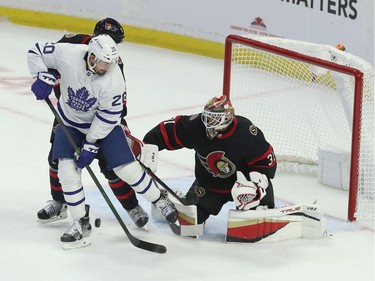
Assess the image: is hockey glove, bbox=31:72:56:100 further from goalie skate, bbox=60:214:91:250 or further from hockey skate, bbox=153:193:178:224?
hockey skate, bbox=153:193:178:224

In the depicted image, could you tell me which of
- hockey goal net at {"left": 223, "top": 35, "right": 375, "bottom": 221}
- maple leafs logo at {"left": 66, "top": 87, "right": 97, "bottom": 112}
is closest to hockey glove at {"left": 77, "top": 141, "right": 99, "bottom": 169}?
maple leafs logo at {"left": 66, "top": 87, "right": 97, "bottom": 112}

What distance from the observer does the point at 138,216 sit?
5.01 m

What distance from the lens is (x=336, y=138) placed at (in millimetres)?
5762

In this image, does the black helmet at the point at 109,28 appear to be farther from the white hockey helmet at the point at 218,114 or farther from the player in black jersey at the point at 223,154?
the white hockey helmet at the point at 218,114

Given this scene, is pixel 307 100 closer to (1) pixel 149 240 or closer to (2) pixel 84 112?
(1) pixel 149 240

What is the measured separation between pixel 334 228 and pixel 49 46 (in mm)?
1525

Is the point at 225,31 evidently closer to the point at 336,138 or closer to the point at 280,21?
the point at 280,21

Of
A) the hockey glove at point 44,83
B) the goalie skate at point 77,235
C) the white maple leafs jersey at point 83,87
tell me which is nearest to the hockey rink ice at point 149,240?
the goalie skate at point 77,235

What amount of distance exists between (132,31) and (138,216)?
3.48 m

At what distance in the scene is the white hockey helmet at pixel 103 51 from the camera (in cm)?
457

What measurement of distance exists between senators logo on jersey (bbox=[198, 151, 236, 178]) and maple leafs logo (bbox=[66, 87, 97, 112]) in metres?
0.56

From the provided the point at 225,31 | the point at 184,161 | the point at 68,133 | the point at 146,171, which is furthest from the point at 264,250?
the point at 225,31

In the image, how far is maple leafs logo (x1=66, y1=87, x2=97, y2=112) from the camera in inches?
185

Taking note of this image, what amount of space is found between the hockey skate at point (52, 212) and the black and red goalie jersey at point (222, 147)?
1.66ft
